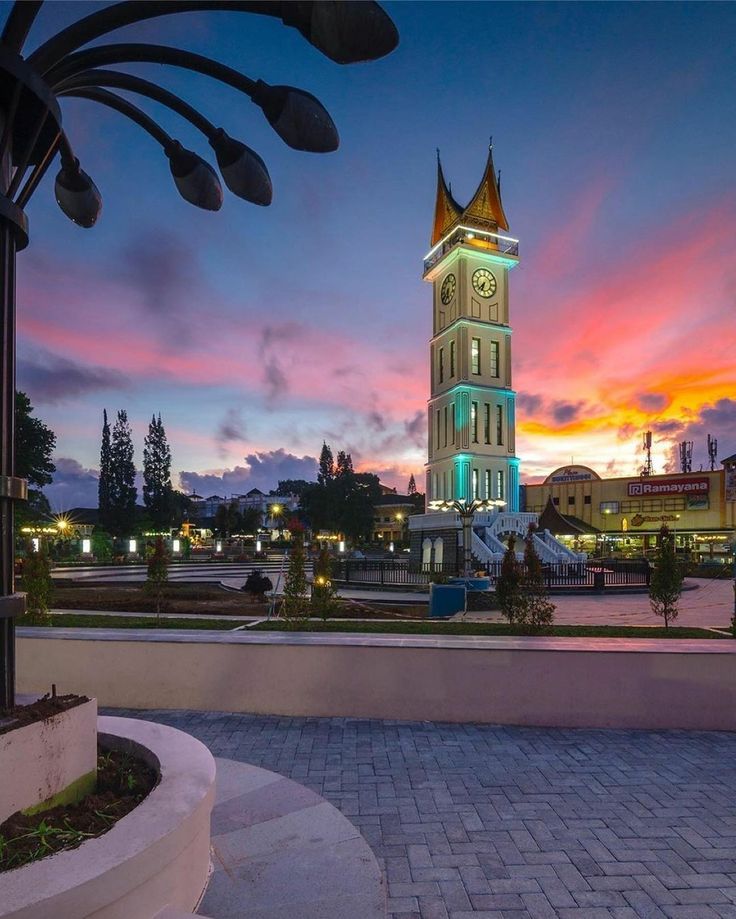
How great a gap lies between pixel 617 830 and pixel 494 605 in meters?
16.6

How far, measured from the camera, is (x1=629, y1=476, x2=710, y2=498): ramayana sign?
55500 millimetres

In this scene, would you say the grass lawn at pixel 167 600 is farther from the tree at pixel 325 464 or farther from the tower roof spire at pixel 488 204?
the tree at pixel 325 464

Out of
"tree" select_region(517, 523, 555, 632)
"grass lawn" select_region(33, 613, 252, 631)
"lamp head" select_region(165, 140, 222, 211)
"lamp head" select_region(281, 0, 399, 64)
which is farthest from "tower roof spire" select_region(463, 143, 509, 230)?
"lamp head" select_region(281, 0, 399, 64)

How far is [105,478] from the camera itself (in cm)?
6656

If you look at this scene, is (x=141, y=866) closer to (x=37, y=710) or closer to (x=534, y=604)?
(x=37, y=710)

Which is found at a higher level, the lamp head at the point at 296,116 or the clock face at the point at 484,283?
the clock face at the point at 484,283

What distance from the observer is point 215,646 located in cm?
746

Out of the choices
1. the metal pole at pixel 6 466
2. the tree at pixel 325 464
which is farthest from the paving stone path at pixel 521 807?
the tree at pixel 325 464

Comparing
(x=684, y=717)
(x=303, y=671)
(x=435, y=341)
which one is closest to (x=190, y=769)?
(x=303, y=671)

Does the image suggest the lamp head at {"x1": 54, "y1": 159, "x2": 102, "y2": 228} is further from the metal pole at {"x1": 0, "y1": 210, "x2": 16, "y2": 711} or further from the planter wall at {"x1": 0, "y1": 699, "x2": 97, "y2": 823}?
the planter wall at {"x1": 0, "y1": 699, "x2": 97, "y2": 823}

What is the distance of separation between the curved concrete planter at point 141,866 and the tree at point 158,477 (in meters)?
70.8

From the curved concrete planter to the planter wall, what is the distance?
0.43 metres

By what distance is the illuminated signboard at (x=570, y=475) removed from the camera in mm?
71438

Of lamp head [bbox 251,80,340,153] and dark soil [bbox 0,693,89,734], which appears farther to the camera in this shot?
lamp head [bbox 251,80,340,153]
